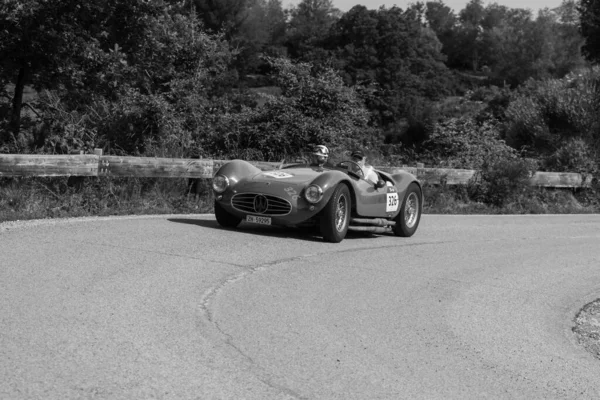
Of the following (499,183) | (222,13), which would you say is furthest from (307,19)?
(499,183)

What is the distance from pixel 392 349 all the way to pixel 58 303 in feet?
8.69

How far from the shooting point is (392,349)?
6.77 metres

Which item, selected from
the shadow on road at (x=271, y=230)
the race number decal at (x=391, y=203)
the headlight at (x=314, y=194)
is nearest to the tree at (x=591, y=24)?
the race number decal at (x=391, y=203)

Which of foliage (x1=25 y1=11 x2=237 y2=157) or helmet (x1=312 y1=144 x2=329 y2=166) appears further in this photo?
foliage (x1=25 y1=11 x2=237 y2=157)

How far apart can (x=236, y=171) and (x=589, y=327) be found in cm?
568

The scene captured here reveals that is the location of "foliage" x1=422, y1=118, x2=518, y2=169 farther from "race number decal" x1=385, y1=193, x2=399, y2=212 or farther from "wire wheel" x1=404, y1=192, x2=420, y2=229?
"race number decal" x1=385, y1=193, x2=399, y2=212

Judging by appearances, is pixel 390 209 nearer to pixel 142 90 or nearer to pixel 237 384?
pixel 237 384

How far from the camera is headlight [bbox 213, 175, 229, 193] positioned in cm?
1256

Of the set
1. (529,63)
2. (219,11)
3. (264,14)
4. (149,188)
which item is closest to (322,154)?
(149,188)

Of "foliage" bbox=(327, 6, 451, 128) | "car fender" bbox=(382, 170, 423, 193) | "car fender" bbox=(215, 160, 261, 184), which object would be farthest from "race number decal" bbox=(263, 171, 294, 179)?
"foliage" bbox=(327, 6, 451, 128)

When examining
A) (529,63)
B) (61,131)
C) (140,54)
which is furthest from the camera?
(529,63)

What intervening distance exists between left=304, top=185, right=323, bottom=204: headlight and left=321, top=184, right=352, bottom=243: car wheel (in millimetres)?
211

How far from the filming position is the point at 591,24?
5534 cm

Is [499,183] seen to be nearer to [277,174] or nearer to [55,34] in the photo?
[277,174]
